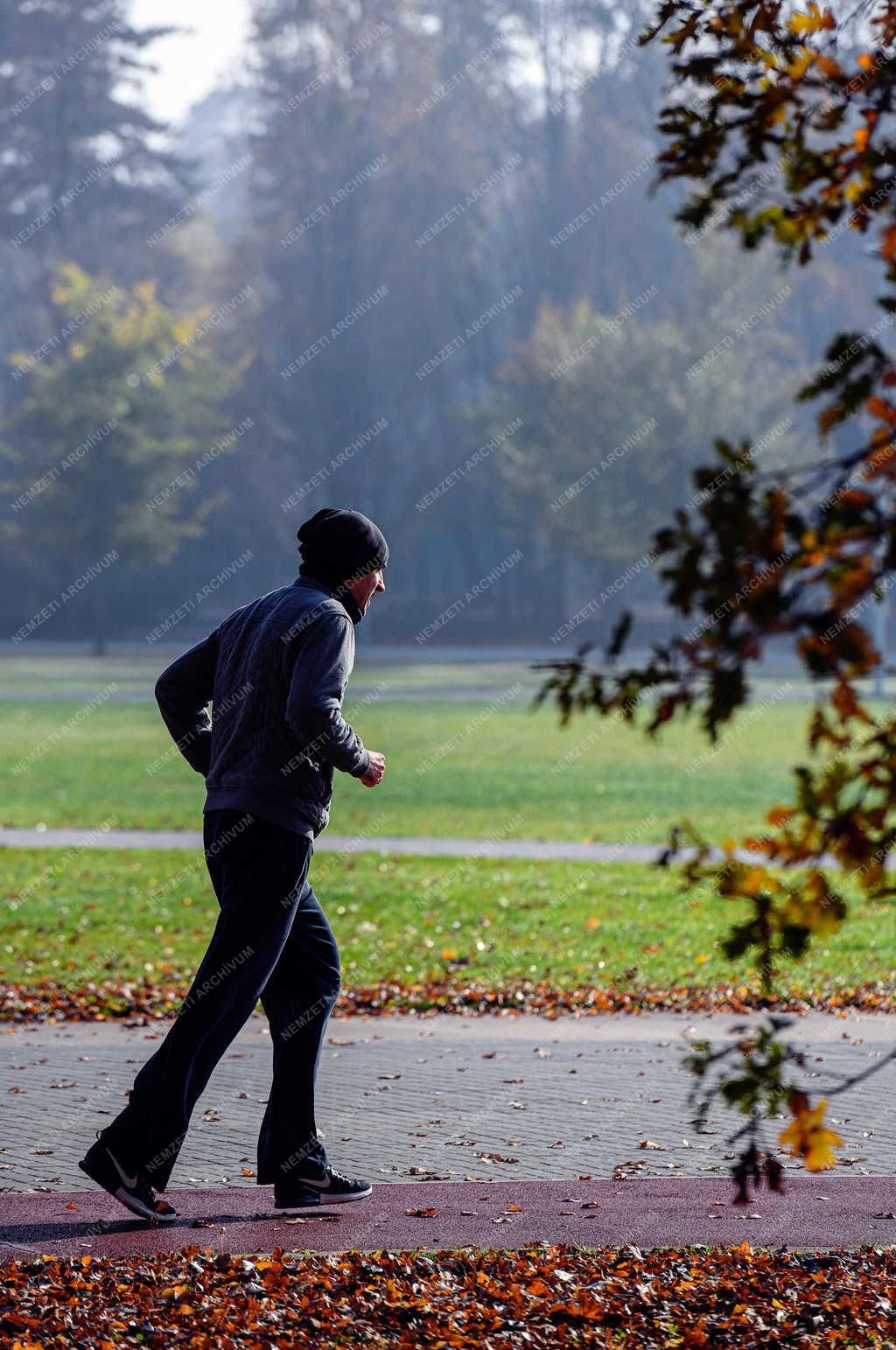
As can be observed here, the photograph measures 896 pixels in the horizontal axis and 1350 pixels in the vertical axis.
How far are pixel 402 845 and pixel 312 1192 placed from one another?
9691mm

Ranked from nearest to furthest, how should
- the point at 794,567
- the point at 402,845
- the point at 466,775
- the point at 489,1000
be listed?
1. the point at 794,567
2. the point at 489,1000
3. the point at 402,845
4. the point at 466,775

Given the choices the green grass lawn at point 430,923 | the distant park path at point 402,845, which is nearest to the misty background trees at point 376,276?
the distant park path at point 402,845

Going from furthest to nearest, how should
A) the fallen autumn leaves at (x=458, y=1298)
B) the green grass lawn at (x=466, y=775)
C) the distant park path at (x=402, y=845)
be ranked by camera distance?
the green grass lawn at (x=466, y=775) → the distant park path at (x=402, y=845) → the fallen autumn leaves at (x=458, y=1298)

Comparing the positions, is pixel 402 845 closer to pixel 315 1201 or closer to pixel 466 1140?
pixel 466 1140

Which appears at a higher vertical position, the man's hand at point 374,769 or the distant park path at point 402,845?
the distant park path at point 402,845

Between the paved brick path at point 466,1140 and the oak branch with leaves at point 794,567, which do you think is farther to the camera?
the paved brick path at point 466,1140

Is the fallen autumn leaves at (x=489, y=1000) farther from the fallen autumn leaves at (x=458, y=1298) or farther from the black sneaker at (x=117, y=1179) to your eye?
the fallen autumn leaves at (x=458, y=1298)

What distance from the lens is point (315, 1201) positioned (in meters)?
4.82

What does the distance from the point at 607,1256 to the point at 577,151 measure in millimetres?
60638

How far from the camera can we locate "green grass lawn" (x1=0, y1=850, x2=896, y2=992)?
364 inches

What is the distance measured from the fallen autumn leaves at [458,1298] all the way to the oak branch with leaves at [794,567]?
1.11 m

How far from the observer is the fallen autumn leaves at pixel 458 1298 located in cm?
376

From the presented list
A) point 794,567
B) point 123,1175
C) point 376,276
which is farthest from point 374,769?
point 376,276

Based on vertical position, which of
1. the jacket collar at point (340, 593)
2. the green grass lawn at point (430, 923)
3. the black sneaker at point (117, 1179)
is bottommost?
the black sneaker at point (117, 1179)
